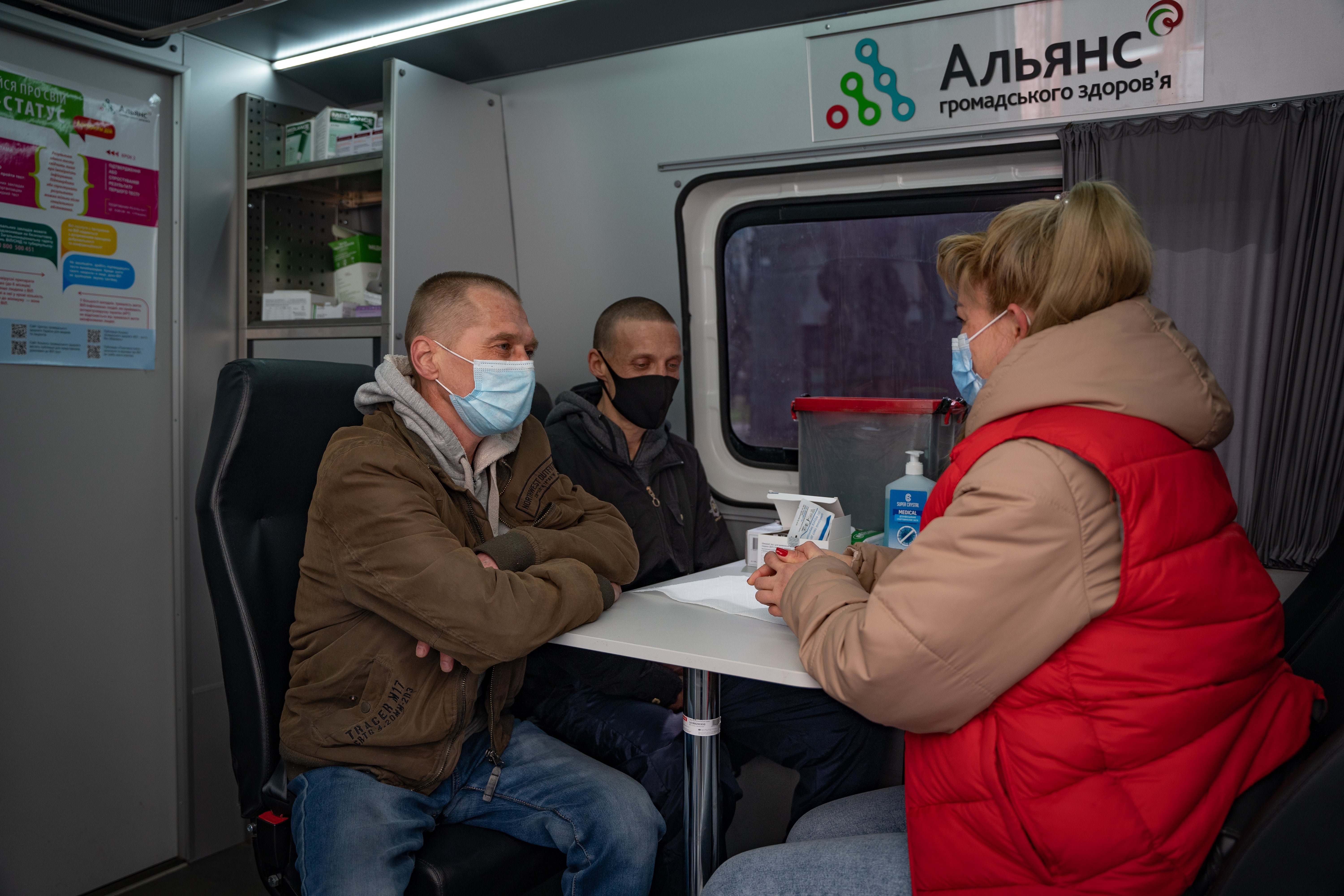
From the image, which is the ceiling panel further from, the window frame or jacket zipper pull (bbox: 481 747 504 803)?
jacket zipper pull (bbox: 481 747 504 803)

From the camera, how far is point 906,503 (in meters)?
2.51

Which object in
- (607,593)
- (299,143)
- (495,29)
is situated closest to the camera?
(607,593)

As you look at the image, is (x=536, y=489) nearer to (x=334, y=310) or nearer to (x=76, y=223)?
(x=334, y=310)

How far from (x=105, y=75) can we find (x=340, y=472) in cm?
199

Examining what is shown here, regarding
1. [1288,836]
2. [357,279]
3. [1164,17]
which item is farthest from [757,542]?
[357,279]

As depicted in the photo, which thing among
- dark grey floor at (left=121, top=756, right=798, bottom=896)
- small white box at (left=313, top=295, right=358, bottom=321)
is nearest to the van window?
dark grey floor at (left=121, top=756, right=798, bottom=896)

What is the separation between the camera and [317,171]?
3207 millimetres

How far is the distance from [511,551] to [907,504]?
3.65 feet

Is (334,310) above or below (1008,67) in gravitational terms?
below

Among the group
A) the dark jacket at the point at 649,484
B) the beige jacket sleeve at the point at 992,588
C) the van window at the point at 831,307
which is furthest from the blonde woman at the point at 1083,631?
the van window at the point at 831,307

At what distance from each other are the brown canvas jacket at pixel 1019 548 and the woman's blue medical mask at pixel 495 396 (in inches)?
38.6

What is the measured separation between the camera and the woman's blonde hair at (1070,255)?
1414 millimetres

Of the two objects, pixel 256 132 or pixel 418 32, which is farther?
pixel 256 132

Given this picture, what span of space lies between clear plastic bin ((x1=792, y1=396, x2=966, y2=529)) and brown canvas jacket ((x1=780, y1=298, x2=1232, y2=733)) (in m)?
1.46
